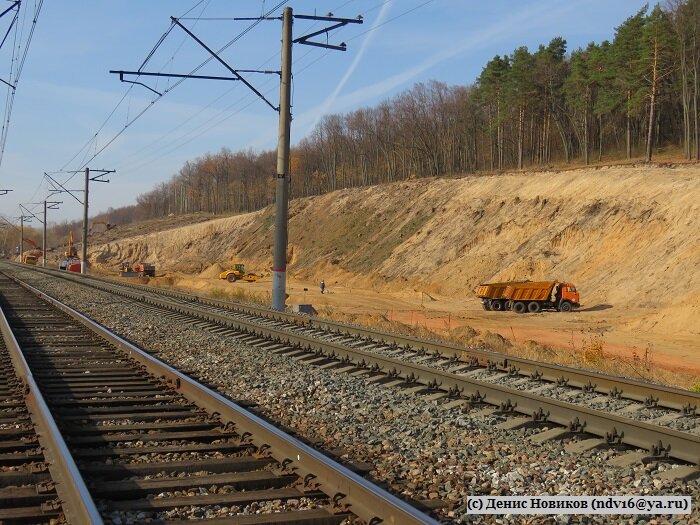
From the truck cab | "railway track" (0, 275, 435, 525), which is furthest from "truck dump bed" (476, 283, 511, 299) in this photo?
"railway track" (0, 275, 435, 525)

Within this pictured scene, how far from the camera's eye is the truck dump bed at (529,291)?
3462cm

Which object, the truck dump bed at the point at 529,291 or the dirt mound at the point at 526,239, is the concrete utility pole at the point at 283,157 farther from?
the truck dump bed at the point at 529,291

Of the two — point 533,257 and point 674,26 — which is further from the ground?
point 674,26

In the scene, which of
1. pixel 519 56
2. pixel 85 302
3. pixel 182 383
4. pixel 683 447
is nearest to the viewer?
pixel 683 447

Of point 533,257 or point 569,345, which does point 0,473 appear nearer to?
point 569,345

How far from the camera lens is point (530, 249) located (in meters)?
44.9

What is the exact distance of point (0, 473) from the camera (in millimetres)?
5672

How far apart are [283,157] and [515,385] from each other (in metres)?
13.3

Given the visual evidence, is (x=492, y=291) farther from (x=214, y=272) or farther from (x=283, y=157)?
(x=214, y=272)

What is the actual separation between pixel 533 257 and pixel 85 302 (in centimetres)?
2670

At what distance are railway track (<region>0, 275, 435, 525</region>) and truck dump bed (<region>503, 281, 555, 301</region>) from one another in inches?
1056

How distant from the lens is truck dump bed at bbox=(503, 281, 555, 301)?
34625mm

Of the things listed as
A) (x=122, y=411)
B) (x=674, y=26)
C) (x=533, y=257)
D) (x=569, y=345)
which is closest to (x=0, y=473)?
(x=122, y=411)

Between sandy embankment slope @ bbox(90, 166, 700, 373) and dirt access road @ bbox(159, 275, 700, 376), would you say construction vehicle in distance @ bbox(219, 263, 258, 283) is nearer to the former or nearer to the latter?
sandy embankment slope @ bbox(90, 166, 700, 373)
